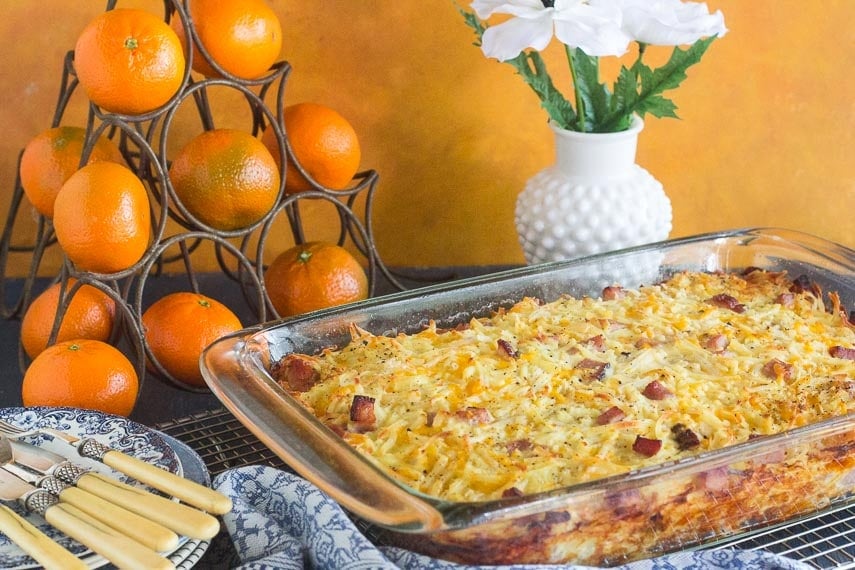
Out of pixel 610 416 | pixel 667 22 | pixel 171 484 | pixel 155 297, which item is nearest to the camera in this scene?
pixel 171 484

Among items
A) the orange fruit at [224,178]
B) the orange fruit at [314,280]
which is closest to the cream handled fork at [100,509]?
the orange fruit at [224,178]

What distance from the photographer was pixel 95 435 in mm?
1314

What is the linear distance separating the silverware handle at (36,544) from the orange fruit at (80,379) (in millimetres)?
352

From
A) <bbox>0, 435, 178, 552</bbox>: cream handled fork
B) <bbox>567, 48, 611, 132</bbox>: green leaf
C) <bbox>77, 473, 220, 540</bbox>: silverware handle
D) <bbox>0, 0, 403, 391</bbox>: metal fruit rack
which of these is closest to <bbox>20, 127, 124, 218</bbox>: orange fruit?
<bbox>0, 0, 403, 391</bbox>: metal fruit rack

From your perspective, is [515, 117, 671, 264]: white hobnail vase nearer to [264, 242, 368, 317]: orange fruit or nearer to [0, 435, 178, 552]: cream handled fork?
[264, 242, 368, 317]: orange fruit

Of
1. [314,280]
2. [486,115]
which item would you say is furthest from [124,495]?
[486,115]

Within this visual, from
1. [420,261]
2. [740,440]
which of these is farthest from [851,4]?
[740,440]

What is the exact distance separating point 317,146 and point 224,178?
22 centimetres

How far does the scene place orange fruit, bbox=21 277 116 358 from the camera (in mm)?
1577

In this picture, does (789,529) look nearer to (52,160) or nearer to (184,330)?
(184,330)

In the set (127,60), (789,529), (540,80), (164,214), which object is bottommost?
(789,529)

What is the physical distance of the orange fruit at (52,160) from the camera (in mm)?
1678

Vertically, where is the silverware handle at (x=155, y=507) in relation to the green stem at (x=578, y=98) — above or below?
below

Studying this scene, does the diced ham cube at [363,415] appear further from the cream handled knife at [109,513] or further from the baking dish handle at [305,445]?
the cream handled knife at [109,513]
